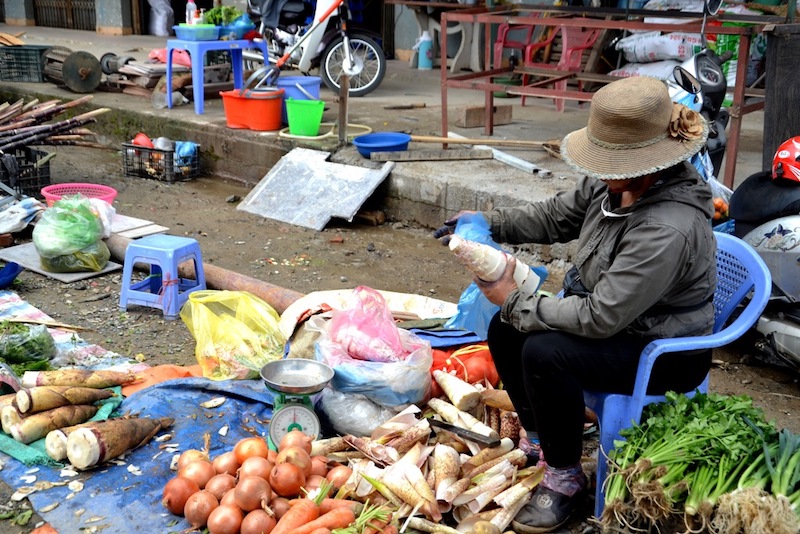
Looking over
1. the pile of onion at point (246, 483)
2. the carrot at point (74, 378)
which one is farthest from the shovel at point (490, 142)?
the pile of onion at point (246, 483)

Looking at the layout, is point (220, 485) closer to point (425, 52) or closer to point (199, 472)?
point (199, 472)

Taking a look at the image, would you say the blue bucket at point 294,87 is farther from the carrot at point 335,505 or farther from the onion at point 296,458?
the carrot at point 335,505

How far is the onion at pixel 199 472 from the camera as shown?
3.03 meters

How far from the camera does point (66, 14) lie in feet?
57.5

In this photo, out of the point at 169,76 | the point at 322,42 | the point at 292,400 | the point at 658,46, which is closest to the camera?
the point at 292,400

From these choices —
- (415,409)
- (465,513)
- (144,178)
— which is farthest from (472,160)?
(465,513)

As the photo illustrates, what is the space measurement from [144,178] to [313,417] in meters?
5.65

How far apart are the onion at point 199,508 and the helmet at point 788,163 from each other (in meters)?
3.08

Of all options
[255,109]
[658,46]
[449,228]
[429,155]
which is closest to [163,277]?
[449,228]

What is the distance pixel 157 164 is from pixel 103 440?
5388 mm

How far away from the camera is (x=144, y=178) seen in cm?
831

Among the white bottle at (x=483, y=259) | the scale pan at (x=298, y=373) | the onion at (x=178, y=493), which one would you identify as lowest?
the onion at (x=178, y=493)

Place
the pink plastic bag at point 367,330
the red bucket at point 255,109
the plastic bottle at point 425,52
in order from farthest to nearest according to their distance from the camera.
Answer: the plastic bottle at point 425,52, the red bucket at point 255,109, the pink plastic bag at point 367,330

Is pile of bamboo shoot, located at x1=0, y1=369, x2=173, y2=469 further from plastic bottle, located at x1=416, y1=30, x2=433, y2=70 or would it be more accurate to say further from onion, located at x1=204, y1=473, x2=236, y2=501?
plastic bottle, located at x1=416, y1=30, x2=433, y2=70
